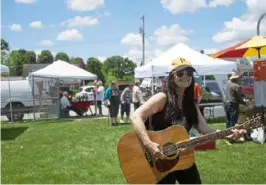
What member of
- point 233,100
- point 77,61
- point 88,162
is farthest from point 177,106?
point 77,61

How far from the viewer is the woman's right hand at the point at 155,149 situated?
135 inches

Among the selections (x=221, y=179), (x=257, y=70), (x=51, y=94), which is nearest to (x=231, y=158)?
(x=221, y=179)

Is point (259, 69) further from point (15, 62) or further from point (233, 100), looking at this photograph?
point (15, 62)

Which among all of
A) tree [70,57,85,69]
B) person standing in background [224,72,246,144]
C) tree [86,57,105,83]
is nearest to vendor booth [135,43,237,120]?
person standing in background [224,72,246,144]

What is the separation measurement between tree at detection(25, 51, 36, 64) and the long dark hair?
95.5m

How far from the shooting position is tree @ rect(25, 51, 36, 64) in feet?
316

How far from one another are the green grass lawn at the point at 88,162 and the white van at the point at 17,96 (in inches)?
354

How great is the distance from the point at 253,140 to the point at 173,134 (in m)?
6.76

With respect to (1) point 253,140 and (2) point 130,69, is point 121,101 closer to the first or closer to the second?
(1) point 253,140

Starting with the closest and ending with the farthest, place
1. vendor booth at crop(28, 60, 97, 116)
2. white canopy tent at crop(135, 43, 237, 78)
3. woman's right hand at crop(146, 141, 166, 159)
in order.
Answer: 1. woman's right hand at crop(146, 141, 166, 159)
2. white canopy tent at crop(135, 43, 237, 78)
3. vendor booth at crop(28, 60, 97, 116)

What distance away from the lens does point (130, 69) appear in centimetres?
10781

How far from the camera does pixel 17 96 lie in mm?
20828

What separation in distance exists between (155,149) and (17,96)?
60.5 ft

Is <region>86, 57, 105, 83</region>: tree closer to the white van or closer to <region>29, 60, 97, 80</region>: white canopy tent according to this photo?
<region>29, 60, 97, 80</region>: white canopy tent
